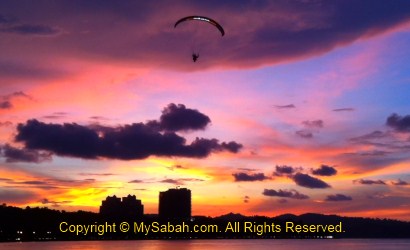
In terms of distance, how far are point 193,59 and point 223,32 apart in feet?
14.7

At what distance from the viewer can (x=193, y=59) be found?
6003 cm

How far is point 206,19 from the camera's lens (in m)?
59.7

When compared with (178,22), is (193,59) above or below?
below

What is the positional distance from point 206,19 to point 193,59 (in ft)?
14.9

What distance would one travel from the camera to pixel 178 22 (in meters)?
61.5

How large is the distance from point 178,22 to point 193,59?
16.0 ft

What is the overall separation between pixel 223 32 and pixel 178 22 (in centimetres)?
529

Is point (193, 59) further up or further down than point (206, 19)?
further down

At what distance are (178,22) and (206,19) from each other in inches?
143

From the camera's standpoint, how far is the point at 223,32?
60.4m
